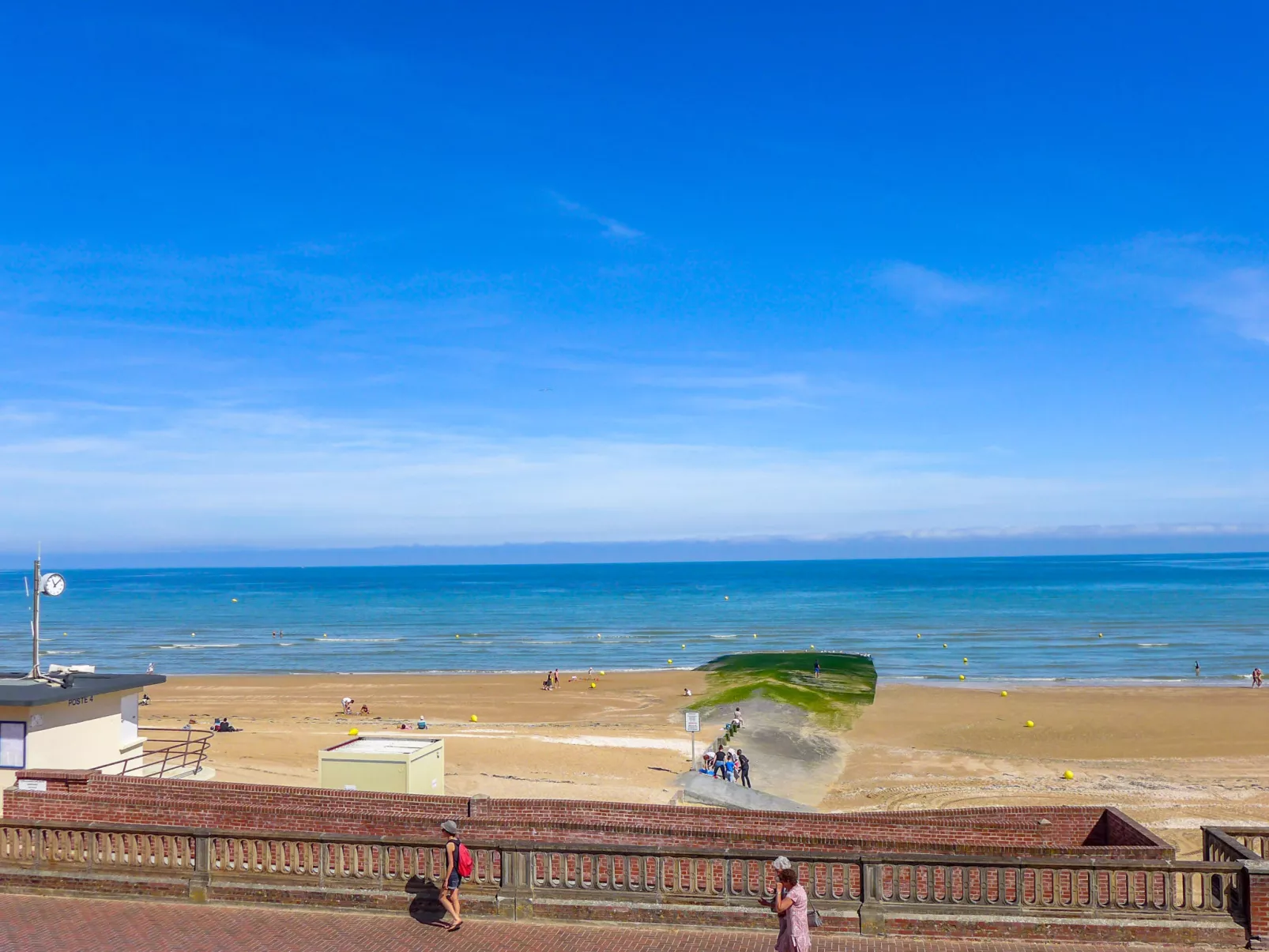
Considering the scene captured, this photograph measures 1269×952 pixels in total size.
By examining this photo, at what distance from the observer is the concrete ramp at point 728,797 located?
23.5 metres

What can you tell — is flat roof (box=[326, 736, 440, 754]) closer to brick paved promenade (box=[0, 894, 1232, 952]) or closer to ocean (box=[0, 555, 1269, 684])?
brick paved promenade (box=[0, 894, 1232, 952])

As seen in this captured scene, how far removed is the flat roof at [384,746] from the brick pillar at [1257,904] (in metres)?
12.5

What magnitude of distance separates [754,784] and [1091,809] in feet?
65.9

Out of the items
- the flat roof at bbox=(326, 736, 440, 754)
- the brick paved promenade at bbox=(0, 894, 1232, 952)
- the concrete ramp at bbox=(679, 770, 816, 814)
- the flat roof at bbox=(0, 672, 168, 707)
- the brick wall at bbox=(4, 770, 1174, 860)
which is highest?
the flat roof at bbox=(0, 672, 168, 707)

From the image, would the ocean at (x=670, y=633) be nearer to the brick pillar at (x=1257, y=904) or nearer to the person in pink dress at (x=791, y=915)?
the brick pillar at (x=1257, y=904)

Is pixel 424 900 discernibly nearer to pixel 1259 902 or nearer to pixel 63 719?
pixel 63 719

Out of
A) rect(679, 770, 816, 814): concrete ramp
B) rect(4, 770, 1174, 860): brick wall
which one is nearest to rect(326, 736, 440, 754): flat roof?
rect(4, 770, 1174, 860): brick wall

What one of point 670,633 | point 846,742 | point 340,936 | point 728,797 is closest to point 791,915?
point 340,936

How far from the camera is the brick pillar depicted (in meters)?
10.1

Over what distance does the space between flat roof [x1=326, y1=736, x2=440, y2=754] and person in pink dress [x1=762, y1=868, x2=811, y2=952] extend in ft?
32.2

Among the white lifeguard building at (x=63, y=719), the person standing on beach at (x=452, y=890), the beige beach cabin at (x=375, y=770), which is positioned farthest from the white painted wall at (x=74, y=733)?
the person standing on beach at (x=452, y=890)

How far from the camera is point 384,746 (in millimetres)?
18500

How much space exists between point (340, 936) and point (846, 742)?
105 ft

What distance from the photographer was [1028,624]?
105375mm
